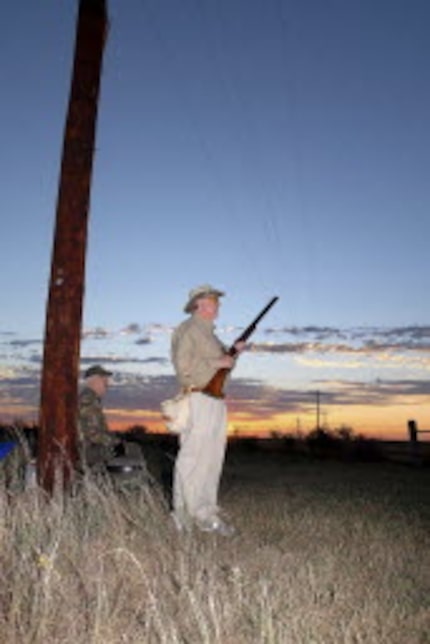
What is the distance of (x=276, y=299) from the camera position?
8.38m

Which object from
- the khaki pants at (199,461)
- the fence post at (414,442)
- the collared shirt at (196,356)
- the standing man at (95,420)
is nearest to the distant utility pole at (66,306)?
the standing man at (95,420)

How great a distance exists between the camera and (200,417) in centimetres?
753

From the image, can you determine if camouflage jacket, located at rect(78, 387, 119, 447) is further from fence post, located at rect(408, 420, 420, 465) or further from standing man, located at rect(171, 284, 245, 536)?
fence post, located at rect(408, 420, 420, 465)

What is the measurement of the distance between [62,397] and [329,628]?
4592 mm

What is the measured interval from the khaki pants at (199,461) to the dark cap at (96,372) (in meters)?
1.93


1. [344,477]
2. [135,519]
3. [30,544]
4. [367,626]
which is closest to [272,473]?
[344,477]

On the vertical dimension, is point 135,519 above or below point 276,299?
below

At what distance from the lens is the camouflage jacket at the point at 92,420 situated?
29.7 feet

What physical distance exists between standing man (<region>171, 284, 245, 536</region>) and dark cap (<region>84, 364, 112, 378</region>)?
70.1 inches

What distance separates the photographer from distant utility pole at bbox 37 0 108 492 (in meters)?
8.30

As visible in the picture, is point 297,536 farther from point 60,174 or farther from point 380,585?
point 60,174

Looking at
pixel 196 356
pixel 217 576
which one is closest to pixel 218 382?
pixel 196 356

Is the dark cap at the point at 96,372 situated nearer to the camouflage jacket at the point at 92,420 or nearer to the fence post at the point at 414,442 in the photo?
the camouflage jacket at the point at 92,420

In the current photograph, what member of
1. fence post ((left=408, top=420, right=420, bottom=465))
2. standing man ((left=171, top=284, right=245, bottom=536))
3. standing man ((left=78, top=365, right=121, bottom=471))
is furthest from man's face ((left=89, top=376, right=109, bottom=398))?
fence post ((left=408, top=420, right=420, bottom=465))
